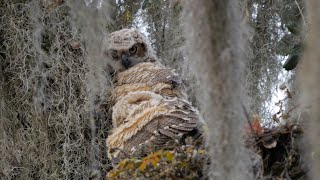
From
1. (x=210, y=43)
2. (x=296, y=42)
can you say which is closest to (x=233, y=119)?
(x=210, y=43)

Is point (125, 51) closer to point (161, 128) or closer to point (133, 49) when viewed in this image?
point (133, 49)

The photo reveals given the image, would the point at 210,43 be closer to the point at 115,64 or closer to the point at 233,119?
the point at 233,119

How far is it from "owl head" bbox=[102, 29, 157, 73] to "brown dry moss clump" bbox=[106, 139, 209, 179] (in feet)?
2.76

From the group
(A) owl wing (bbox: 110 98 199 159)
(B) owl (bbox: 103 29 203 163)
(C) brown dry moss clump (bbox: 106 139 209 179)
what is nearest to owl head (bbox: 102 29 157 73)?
(B) owl (bbox: 103 29 203 163)

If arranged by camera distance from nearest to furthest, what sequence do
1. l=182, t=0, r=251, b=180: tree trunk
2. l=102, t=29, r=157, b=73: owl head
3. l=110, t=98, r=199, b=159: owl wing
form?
l=182, t=0, r=251, b=180: tree trunk, l=110, t=98, r=199, b=159: owl wing, l=102, t=29, r=157, b=73: owl head

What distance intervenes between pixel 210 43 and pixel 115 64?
1081 millimetres

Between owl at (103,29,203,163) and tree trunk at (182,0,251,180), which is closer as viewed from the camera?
tree trunk at (182,0,251,180)

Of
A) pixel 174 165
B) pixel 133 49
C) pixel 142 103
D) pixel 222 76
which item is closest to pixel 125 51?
pixel 133 49

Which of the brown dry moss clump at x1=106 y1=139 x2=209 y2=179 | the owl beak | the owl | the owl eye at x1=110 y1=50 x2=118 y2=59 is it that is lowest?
the brown dry moss clump at x1=106 y1=139 x2=209 y2=179

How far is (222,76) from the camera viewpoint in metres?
1.43

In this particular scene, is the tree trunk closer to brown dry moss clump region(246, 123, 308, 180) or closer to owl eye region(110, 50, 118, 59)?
brown dry moss clump region(246, 123, 308, 180)

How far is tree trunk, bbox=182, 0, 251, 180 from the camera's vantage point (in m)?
1.42

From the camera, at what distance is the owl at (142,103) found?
204 centimetres

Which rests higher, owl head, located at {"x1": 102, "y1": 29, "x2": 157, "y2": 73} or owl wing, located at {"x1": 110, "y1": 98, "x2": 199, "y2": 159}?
owl head, located at {"x1": 102, "y1": 29, "x2": 157, "y2": 73}
